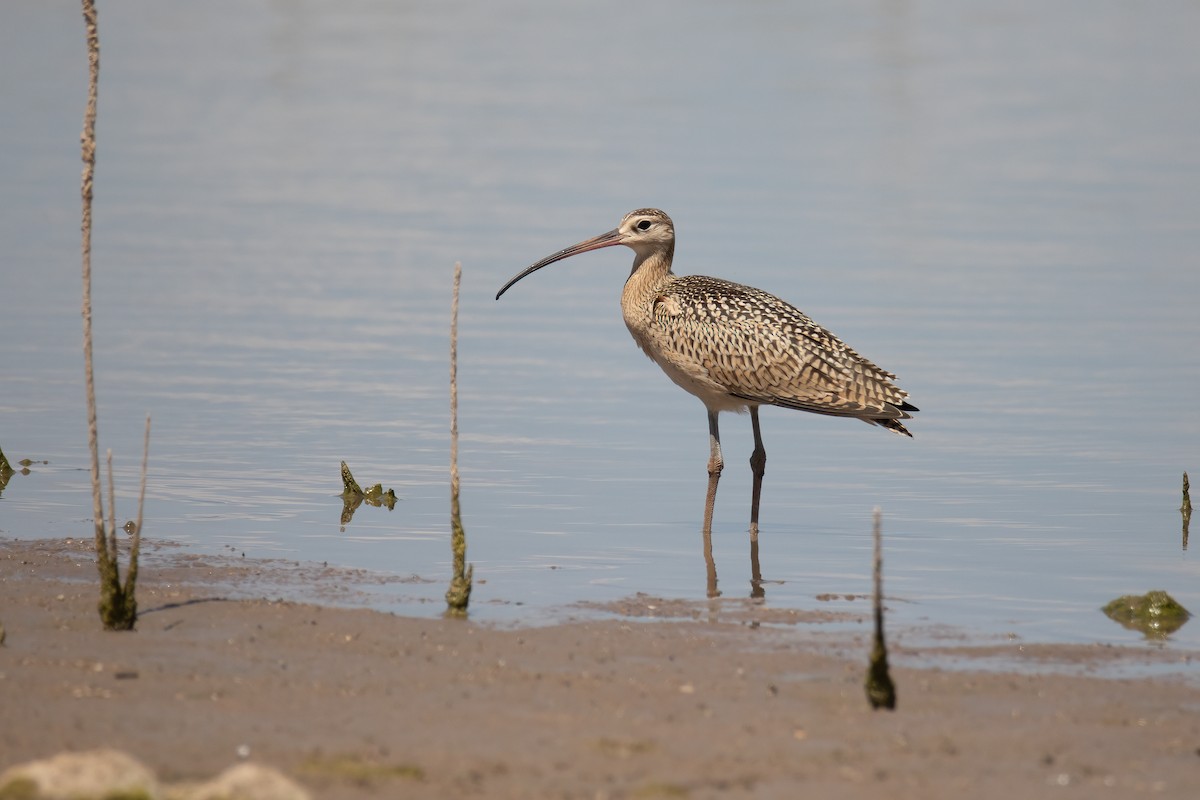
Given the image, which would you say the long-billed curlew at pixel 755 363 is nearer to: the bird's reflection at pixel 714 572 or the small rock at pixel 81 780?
the bird's reflection at pixel 714 572

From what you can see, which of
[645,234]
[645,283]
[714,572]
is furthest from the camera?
[645,234]

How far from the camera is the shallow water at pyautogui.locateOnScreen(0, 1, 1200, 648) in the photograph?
35.8 ft

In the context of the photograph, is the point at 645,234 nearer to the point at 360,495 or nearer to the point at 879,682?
the point at 360,495

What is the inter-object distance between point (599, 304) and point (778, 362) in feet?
23.6

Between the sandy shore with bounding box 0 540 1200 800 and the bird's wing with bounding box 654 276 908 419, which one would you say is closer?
the sandy shore with bounding box 0 540 1200 800

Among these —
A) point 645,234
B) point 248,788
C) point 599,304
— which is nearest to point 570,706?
point 248,788

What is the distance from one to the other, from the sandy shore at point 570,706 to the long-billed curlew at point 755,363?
2794 millimetres

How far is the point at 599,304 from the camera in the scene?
60.8 ft

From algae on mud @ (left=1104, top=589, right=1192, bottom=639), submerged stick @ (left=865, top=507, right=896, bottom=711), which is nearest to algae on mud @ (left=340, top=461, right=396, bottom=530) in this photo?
algae on mud @ (left=1104, top=589, right=1192, bottom=639)

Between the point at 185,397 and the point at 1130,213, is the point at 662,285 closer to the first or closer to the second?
the point at 185,397

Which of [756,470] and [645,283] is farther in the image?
[645,283]

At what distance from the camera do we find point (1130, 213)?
855 inches

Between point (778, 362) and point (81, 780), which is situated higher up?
point (778, 362)

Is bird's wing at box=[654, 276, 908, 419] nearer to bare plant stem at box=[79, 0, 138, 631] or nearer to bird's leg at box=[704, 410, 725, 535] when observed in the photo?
bird's leg at box=[704, 410, 725, 535]
